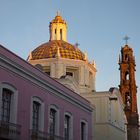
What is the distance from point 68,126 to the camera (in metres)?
24.7

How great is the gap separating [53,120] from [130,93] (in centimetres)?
4030

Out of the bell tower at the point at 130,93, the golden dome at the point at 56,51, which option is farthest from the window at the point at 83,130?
the bell tower at the point at 130,93

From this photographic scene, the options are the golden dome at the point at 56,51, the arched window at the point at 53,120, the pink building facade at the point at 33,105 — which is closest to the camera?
the pink building facade at the point at 33,105

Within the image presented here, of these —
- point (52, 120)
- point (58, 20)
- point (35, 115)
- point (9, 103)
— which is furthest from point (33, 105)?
point (58, 20)

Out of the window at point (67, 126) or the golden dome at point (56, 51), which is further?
the golden dome at point (56, 51)

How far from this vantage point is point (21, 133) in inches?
734

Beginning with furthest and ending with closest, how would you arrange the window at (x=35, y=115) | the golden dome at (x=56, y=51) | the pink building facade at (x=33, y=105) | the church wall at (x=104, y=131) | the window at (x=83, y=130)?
1. the golden dome at (x=56, y=51)
2. the church wall at (x=104, y=131)
3. the window at (x=83, y=130)
4. the window at (x=35, y=115)
5. the pink building facade at (x=33, y=105)

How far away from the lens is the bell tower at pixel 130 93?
61.2 metres

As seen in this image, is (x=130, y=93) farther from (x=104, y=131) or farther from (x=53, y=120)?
(x=53, y=120)

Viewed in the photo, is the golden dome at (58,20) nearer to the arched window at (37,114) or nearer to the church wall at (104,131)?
the church wall at (104,131)

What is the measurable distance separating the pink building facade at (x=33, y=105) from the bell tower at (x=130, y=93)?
3612cm

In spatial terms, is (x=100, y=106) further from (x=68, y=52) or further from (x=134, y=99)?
(x=134, y=99)

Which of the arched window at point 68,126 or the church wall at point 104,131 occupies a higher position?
the church wall at point 104,131

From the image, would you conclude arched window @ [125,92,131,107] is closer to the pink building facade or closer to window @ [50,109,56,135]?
the pink building facade
